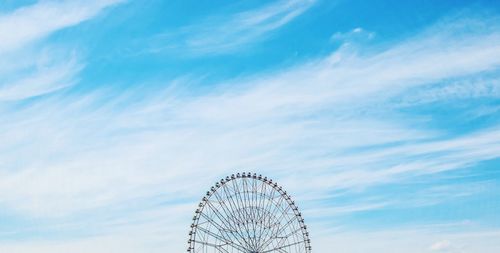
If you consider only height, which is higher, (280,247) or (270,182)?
(270,182)

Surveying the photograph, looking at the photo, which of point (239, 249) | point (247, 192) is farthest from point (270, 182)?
point (239, 249)

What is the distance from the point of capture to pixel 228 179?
86000 millimetres

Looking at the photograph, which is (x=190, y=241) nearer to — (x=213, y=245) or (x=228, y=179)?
(x=213, y=245)

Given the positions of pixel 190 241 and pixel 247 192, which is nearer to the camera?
pixel 190 241

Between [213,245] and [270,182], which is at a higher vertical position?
[270,182]

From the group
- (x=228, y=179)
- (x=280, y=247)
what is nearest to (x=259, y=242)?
(x=280, y=247)

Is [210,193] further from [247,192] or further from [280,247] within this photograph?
[280,247]

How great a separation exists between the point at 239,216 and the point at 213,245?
5500 mm

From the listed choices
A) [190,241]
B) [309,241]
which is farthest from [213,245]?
[309,241]

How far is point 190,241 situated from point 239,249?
7421mm

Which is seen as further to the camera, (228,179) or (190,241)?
(228,179)

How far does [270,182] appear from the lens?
89250 mm

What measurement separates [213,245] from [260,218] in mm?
7963

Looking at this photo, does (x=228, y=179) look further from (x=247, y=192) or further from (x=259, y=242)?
(x=259, y=242)
